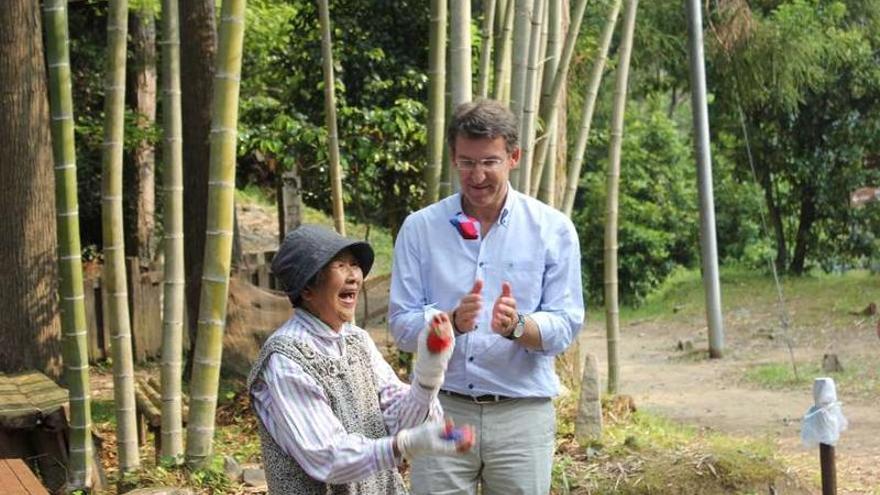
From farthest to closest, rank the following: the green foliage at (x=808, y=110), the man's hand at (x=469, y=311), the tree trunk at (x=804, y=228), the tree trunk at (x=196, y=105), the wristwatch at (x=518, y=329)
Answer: the tree trunk at (x=804, y=228) < the green foliage at (x=808, y=110) < the tree trunk at (x=196, y=105) < the wristwatch at (x=518, y=329) < the man's hand at (x=469, y=311)

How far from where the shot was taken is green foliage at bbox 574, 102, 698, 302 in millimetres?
18953

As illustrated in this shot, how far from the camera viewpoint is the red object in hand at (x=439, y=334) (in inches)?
107

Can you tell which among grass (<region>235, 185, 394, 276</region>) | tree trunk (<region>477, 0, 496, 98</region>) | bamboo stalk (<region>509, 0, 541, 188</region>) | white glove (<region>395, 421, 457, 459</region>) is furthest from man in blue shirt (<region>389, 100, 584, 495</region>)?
grass (<region>235, 185, 394, 276</region>)

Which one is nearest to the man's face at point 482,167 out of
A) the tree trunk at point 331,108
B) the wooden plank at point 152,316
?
the tree trunk at point 331,108

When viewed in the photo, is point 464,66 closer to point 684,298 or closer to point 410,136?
point 410,136

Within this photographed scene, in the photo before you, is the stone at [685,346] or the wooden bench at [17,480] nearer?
the wooden bench at [17,480]

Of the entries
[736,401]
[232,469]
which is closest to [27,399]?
[232,469]

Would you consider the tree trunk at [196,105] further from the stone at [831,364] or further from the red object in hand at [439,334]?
the red object in hand at [439,334]

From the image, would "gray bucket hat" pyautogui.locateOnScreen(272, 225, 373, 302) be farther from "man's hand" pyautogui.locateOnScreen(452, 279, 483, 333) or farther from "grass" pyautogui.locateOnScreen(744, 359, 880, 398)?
"grass" pyautogui.locateOnScreen(744, 359, 880, 398)

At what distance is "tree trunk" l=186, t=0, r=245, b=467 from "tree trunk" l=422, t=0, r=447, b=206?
0.83 metres

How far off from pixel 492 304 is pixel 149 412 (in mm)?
3076

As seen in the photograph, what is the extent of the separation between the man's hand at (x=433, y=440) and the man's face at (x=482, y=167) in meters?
0.96

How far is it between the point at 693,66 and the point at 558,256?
978cm

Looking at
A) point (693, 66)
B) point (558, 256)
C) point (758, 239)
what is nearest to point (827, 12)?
point (758, 239)
